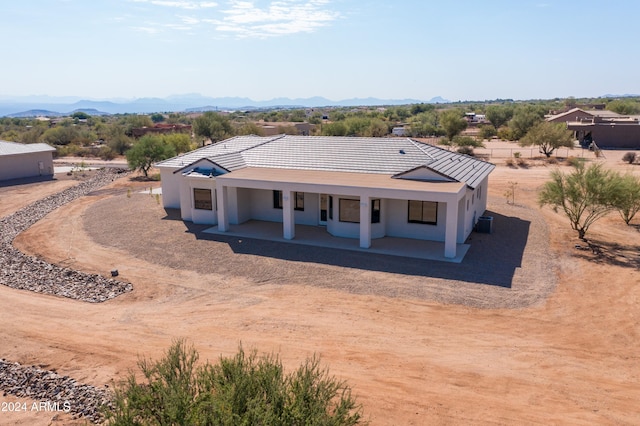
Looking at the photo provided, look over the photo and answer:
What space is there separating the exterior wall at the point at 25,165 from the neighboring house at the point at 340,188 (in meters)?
21.0

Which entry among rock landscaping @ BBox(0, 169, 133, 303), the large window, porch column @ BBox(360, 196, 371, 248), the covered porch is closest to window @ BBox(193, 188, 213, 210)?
the covered porch

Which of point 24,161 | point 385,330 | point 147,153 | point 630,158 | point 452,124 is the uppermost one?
point 452,124

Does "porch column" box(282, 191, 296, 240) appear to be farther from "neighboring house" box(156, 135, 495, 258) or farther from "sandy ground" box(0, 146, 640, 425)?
"sandy ground" box(0, 146, 640, 425)

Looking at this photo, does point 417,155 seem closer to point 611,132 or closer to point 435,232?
point 435,232

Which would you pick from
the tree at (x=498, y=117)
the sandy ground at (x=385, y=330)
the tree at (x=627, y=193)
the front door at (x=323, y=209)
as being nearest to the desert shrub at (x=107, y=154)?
the sandy ground at (x=385, y=330)

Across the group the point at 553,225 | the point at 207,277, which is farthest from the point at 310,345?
the point at 553,225

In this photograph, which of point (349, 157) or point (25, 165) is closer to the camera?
point (349, 157)

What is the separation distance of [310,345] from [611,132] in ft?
189

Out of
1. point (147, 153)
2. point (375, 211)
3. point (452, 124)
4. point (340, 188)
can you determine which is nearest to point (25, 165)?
point (147, 153)

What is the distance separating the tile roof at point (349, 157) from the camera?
81.8 ft

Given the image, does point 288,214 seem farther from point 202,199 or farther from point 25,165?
point 25,165

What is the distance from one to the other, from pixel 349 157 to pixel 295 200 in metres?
3.82

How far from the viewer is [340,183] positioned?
72.5 feet

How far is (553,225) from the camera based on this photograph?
2570cm
